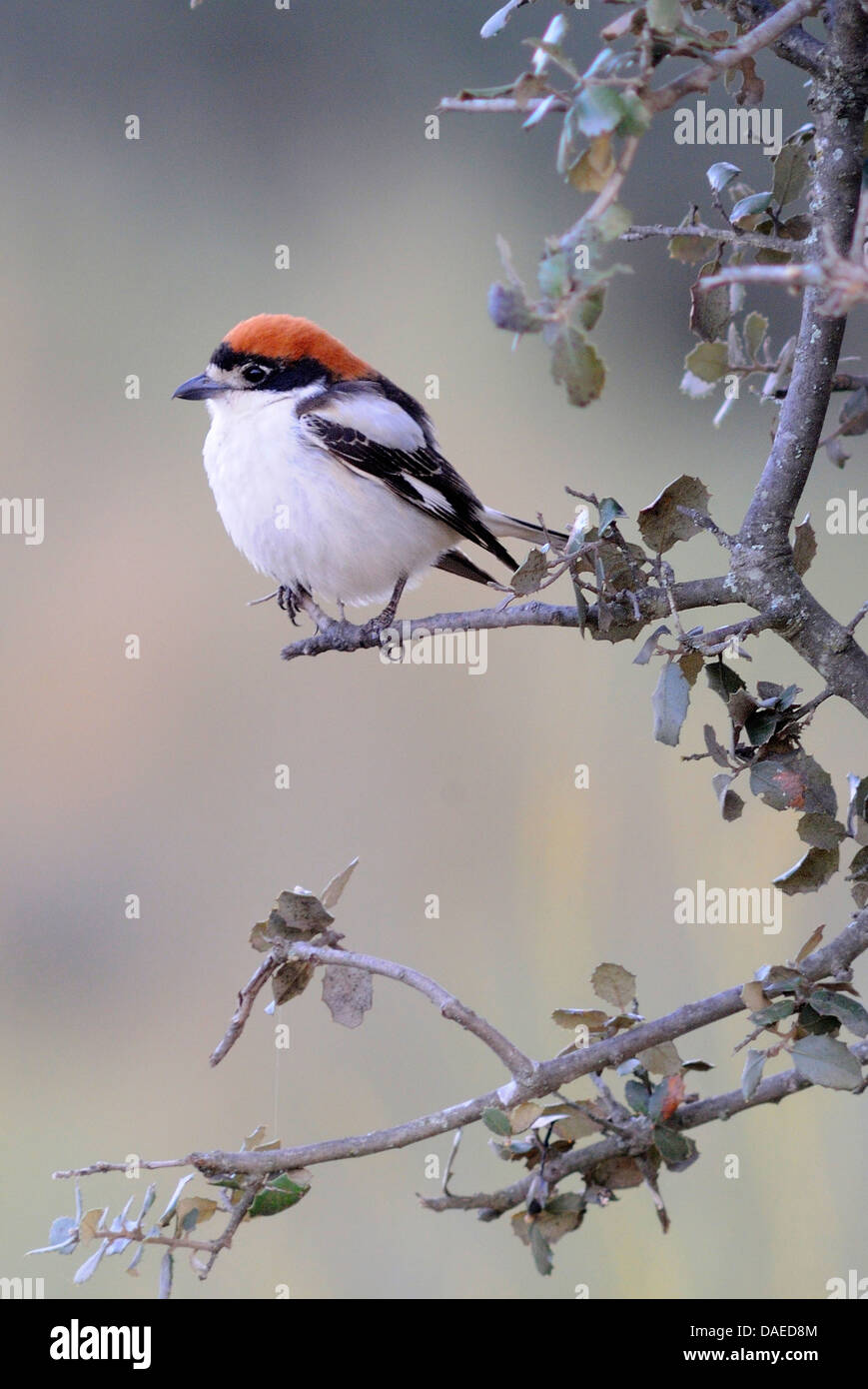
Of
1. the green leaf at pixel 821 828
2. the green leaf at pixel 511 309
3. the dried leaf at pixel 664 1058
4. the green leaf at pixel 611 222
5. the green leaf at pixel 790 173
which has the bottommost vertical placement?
the dried leaf at pixel 664 1058

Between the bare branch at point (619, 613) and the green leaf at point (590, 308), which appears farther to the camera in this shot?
the bare branch at point (619, 613)

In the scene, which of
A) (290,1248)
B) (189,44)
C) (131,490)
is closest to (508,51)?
(189,44)

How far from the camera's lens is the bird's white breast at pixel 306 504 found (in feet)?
6.81

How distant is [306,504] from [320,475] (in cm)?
6

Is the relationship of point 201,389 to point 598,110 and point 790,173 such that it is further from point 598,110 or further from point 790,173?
point 598,110

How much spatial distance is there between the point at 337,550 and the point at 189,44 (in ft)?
9.67

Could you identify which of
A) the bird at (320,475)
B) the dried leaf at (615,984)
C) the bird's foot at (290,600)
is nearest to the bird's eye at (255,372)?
the bird at (320,475)

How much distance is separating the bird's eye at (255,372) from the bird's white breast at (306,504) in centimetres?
2

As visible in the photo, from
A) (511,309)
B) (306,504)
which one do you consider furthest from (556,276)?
(306,504)

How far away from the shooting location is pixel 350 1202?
99.0 inches

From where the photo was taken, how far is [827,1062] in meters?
1.04

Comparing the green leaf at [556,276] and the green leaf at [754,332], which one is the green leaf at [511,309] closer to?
the green leaf at [556,276]

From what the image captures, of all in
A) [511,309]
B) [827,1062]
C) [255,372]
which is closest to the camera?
[511,309]

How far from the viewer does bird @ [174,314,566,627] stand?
2.08 metres
